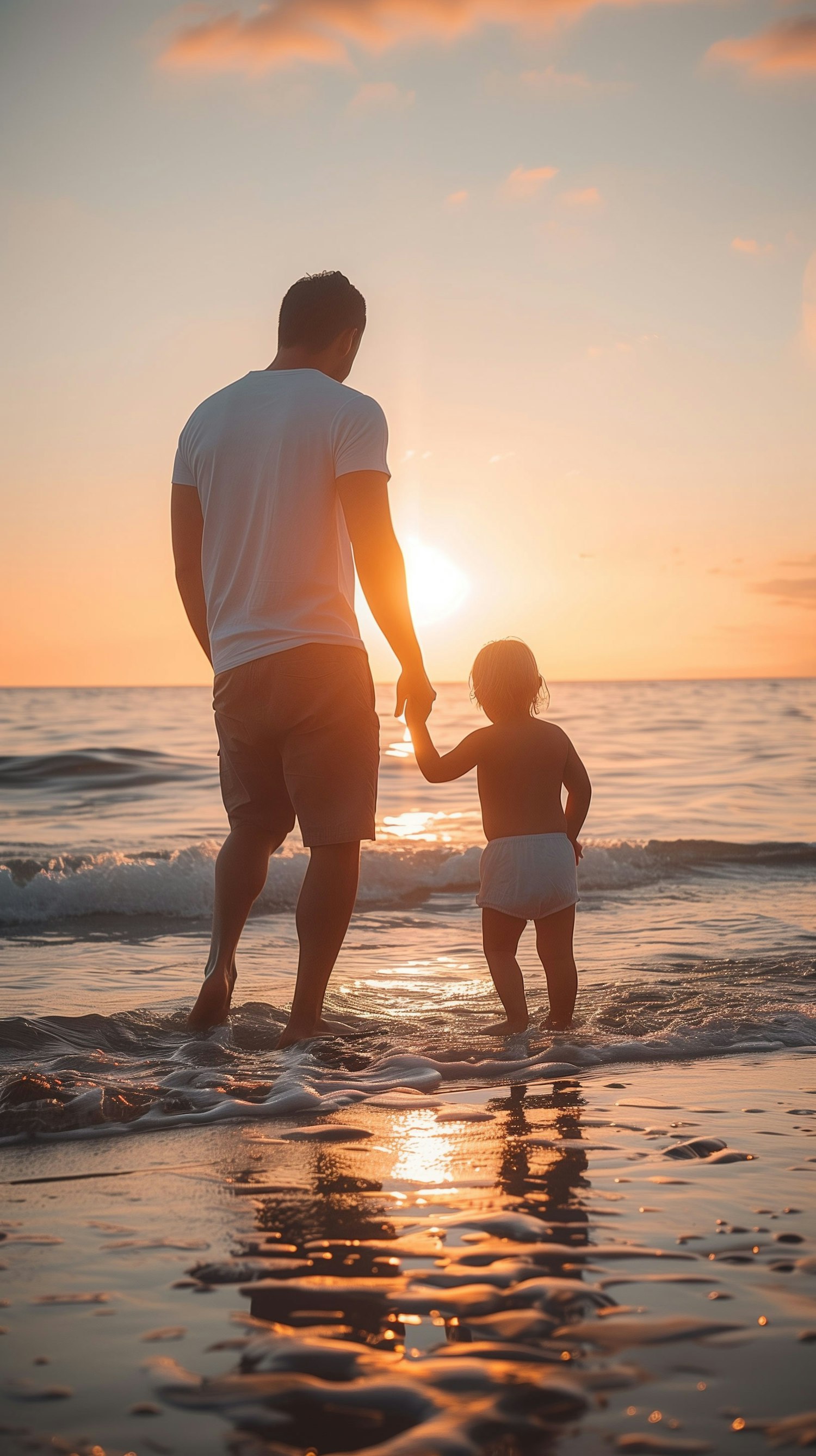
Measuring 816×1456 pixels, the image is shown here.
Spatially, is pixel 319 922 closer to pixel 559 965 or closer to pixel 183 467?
pixel 559 965

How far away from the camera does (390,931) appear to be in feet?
21.7

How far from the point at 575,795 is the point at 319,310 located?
1.87 m

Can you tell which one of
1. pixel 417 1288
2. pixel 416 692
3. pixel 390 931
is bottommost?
pixel 390 931

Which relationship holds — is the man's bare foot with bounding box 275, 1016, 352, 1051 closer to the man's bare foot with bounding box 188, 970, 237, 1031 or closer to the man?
the man

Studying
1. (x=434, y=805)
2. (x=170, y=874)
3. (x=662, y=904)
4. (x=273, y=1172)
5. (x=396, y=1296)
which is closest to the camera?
(x=396, y=1296)

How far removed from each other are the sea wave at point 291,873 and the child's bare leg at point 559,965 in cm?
362

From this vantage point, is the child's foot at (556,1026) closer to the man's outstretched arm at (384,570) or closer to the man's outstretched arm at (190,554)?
A: the man's outstretched arm at (384,570)

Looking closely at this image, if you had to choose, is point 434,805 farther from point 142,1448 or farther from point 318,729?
point 142,1448

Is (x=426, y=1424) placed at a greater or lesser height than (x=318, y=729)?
lesser

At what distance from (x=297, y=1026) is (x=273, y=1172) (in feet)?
3.88

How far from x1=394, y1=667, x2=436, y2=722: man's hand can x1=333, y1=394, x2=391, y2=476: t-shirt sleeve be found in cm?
60

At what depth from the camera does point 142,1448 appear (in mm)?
1374

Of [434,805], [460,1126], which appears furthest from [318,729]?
[434,805]

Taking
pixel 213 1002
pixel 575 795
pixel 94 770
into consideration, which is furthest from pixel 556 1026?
pixel 94 770
